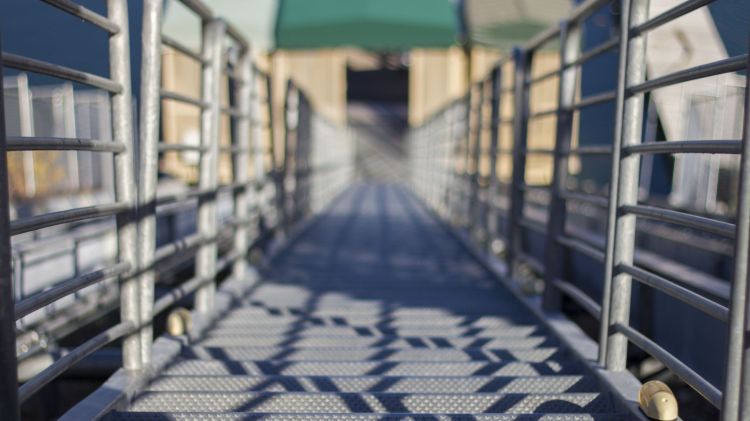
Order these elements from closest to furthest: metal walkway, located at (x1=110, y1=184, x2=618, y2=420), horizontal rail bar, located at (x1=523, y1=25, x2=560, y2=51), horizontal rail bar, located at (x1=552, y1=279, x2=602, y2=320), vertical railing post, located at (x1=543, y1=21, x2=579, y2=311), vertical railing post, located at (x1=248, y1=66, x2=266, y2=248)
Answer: metal walkway, located at (x1=110, y1=184, x2=618, y2=420), horizontal rail bar, located at (x1=552, y1=279, x2=602, y2=320), vertical railing post, located at (x1=543, y1=21, x2=579, y2=311), horizontal rail bar, located at (x1=523, y1=25, x2=560, y2=51), vertical railing post, located at (x1=248, y1=66, x2=266, y2=248)

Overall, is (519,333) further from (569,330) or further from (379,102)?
(379,102)

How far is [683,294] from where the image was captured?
159 centimetres

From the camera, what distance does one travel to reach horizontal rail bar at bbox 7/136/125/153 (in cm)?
138

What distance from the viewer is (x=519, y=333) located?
276 centimetres

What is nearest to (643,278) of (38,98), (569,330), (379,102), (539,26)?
(569,330)

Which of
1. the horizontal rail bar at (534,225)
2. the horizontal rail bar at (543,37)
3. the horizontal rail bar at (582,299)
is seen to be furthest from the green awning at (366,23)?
the horizontal rail bar at (582,299)

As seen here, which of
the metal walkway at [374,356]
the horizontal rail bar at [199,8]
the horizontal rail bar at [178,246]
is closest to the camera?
the metal walkway at [374,356]

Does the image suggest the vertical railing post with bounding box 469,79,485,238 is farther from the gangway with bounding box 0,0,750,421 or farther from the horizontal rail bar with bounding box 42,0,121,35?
the horizontal rail bar with bounding box 42,0,121,35

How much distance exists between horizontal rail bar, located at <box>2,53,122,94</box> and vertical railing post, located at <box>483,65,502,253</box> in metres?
2.82

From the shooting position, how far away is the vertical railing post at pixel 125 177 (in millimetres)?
1895

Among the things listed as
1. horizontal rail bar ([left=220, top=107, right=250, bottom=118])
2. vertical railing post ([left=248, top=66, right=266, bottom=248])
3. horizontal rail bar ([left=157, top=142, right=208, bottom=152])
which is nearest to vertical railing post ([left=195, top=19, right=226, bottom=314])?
horizontal rail bar ([left=157, top=142, right=208, bottom=152])

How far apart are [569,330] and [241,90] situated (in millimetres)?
2170

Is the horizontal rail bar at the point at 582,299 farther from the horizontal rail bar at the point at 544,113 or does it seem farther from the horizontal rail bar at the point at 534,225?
the horizontal rail bar at the point at 544,113

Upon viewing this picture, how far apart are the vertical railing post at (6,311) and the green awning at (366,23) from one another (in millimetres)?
5652
